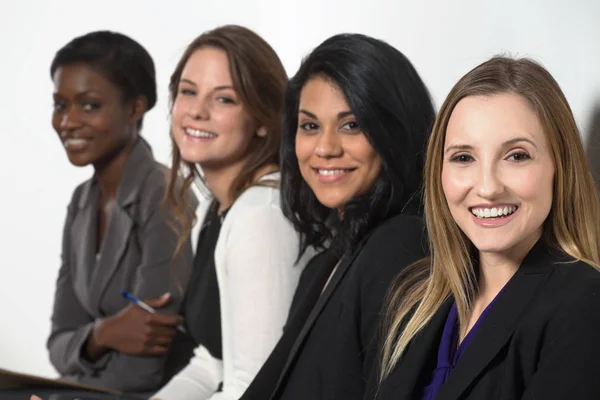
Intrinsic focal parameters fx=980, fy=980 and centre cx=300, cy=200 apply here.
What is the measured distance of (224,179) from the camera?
261cm

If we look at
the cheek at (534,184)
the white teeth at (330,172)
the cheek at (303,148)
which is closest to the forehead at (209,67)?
the cheek at (303,148)

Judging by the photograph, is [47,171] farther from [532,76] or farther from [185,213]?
[532,76]

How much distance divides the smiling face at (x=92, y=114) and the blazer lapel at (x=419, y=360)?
1.99 metres

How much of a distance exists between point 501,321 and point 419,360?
0.20 m

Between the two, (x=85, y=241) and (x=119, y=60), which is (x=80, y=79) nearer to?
(x=119, y=60)

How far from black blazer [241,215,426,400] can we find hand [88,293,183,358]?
115 cm

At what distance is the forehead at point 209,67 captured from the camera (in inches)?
102

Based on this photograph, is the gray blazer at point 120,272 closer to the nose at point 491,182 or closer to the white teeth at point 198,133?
the white teeth at point 198,133

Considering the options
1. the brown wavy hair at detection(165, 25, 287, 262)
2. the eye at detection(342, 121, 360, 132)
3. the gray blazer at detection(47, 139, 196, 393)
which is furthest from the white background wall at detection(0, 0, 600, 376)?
the eye at detection(342, 121, 360, 132)

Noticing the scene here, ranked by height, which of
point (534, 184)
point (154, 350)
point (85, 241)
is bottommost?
point (154, 350)

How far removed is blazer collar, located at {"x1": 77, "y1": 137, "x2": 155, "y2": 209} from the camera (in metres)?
3.27

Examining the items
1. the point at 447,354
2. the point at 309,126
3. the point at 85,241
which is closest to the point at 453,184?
the point at 447,354

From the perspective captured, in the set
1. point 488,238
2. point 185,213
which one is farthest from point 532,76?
point 185,213

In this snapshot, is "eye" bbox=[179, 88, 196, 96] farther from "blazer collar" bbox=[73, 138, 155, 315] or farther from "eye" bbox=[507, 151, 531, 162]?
"eye" bbox=[507, 151, 531, 162]
